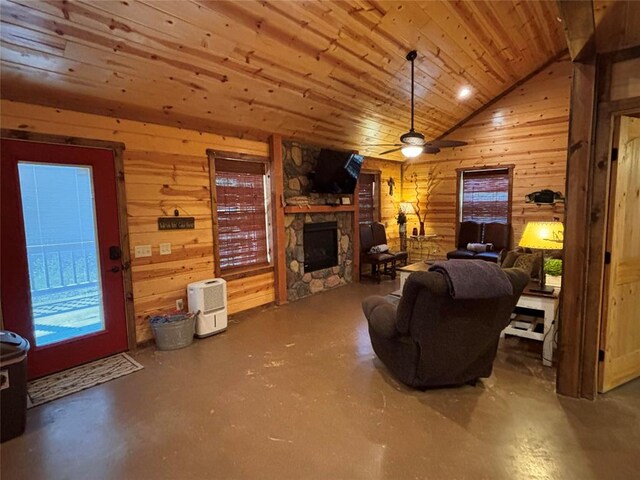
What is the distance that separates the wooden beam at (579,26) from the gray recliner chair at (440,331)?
1.43 meters

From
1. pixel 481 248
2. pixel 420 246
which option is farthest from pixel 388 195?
pixel 481 248

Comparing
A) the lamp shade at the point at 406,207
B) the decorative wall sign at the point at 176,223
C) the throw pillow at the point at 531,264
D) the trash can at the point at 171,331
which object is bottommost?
the trash can at the point at 171,331

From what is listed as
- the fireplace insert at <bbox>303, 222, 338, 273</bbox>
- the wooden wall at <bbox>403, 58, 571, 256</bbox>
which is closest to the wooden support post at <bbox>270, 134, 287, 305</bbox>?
the fireplace insert at <bbox>303, 222, 338, 273</bbox>

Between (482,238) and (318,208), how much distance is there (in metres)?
3.26

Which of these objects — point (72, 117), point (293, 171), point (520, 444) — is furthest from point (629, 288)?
point (72, 117)

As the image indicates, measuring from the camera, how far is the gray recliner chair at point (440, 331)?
226cm

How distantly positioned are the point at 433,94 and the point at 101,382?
5355 millimetres

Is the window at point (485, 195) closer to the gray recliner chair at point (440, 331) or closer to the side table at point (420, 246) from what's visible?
the side table at point (420, 246)

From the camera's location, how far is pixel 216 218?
13.6 ft

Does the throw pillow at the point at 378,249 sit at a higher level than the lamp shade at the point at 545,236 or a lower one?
Answer: lower

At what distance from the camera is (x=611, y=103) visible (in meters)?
2.27

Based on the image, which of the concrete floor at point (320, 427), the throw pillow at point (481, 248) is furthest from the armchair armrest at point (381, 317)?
the throw pillow at point (481, 248)

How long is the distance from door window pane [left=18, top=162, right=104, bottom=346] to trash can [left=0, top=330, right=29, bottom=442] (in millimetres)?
790

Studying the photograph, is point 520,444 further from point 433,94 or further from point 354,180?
point 433,94
